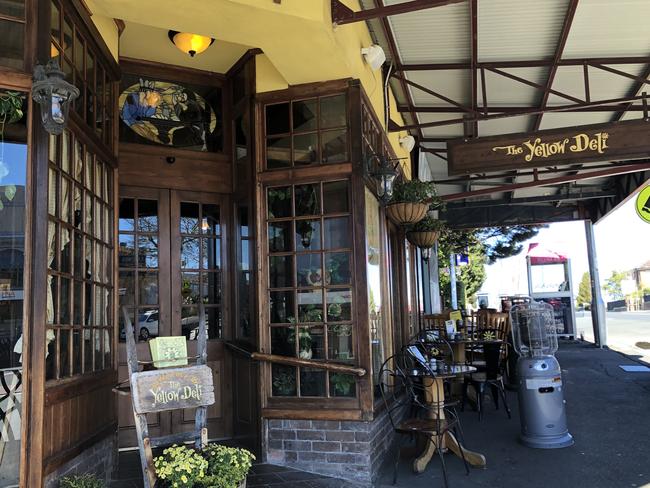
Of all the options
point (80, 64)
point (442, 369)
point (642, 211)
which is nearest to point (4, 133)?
point (80, 64)

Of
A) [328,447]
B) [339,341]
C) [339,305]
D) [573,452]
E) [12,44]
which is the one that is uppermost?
[12,44]

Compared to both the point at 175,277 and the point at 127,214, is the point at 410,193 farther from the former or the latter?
the point at 127,214

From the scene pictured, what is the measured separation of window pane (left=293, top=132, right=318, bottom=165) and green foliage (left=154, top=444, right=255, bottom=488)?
2529 millimetres

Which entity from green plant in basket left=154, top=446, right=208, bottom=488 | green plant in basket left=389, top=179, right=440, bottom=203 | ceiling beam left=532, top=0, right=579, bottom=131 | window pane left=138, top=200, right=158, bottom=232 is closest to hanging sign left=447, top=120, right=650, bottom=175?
green plant in basket left=389, top=179, right=440, bottom=203

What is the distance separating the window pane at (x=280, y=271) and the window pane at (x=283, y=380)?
0.68m

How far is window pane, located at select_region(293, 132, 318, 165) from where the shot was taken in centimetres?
481

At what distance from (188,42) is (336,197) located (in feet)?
5.75

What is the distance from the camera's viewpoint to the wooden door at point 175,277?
5074 mm

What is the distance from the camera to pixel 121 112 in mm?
5160

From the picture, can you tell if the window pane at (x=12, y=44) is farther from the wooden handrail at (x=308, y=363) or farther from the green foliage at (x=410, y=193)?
the green foliage at (x=410, y=193)

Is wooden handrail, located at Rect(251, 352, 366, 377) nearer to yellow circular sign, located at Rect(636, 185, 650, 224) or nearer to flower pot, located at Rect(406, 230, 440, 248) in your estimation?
flower pot, located at Rect(406, 230, 440, 248)

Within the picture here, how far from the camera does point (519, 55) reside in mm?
6020

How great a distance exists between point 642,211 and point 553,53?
13.5 feet

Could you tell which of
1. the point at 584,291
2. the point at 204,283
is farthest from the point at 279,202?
the point at 584,291
